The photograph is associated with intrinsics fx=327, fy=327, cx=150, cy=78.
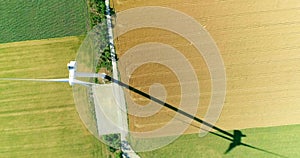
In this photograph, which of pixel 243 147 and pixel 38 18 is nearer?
pixel 243 147

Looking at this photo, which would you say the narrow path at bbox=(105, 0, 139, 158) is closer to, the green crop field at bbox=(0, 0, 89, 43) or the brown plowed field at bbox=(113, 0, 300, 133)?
the brown plowed field at bbox=(113, 0, 300, 133)

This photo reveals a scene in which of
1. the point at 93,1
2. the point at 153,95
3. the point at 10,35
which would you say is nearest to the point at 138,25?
the point at 93,1

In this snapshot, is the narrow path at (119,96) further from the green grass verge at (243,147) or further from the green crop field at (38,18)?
the green crop field at (38,18)

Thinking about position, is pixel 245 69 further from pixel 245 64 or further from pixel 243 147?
pixel 243 147

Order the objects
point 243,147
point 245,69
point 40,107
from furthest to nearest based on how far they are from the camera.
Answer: point 40,107 < point 245,69 < point 243,147

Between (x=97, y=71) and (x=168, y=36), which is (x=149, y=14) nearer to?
(x=168, y=36)

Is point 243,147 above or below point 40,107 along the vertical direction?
below

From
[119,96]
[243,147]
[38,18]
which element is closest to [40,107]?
[119,96]
